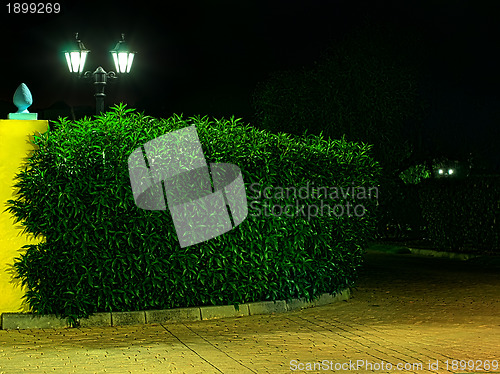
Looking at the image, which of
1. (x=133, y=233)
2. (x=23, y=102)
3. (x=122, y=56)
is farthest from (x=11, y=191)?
(x=122, y=56)

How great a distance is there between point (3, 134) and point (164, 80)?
Answer: 26064 mm

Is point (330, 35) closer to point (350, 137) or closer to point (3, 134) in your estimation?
point (350, 137)

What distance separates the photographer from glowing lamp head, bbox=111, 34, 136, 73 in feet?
51.9

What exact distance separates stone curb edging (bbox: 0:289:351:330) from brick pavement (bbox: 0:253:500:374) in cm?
20

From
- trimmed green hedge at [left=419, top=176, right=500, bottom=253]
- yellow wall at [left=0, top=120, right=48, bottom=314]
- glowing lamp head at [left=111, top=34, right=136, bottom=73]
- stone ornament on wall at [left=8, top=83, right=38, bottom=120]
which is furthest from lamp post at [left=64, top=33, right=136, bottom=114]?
trimmed green hedge at [left=419, top=176, right=500, bottom=253]

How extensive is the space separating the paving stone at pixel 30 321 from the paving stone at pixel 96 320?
0.70ft

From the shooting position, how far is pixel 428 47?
84.5 feet

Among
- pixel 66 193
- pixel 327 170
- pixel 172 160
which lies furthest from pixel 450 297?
pixel 66 193

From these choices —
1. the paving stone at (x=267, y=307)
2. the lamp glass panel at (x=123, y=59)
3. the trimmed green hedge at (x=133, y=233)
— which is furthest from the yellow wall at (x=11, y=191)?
the lamp glass panel at (x=123, y=59)

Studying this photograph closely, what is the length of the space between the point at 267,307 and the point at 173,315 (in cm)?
134

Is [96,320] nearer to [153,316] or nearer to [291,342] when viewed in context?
[153,316]

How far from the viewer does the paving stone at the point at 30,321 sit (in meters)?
9.70

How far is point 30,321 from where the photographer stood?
9.73 meters

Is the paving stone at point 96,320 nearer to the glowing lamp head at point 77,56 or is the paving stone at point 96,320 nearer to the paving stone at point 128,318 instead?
the paving stone at point 128,318
